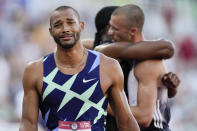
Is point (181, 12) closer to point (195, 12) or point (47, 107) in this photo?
point (195, 12)

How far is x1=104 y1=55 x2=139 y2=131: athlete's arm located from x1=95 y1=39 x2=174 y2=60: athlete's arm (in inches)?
32.6

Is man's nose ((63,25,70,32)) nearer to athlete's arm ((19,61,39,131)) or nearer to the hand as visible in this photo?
athlete's arm ((19,61,39,131))

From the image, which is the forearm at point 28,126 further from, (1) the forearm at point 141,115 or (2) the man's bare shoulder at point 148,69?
(2) the man's bare shoulder at point 148,69

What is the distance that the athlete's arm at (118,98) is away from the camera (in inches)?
180

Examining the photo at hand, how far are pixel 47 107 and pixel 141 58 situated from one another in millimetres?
1298

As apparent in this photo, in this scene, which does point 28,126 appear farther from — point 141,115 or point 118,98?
point 141,115

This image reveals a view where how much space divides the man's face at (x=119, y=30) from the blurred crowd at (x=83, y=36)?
4.31 metres

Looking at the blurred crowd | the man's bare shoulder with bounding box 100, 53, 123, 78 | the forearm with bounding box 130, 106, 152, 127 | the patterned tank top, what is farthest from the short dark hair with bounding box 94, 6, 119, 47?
the blurred crowd

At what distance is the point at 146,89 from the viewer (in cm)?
541

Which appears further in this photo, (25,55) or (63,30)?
(25,55)

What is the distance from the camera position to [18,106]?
9.66 m

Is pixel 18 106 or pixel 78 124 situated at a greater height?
pixel 78 124

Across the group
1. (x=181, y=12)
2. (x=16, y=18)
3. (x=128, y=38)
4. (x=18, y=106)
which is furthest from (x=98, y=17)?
(x=181, y=12)

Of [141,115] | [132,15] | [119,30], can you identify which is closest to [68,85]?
[141,115]
